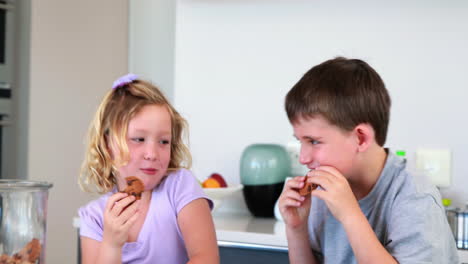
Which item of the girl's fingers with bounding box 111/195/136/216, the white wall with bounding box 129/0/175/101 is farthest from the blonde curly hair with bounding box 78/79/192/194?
the white wall with bounding box 129/0/175/101

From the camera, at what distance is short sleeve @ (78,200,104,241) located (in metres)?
1.25

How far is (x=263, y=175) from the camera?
206 centimetres

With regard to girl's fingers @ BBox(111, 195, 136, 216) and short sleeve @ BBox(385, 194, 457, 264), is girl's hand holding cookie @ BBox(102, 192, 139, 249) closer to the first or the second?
girl's fingers @ BBox(111, 195, 136, 216)

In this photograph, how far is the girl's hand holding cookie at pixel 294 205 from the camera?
1189mm

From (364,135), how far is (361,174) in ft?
0.32

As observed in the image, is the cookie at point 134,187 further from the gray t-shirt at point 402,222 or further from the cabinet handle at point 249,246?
the cabinet handle at point 249,246

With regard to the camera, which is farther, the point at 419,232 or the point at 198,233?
the point at 198,233

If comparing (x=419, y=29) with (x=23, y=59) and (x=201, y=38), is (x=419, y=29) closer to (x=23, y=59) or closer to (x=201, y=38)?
(x=201, y=38)

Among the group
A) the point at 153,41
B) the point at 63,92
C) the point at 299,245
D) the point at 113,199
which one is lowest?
the point at 299,245

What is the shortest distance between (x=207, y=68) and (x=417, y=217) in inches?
54.8

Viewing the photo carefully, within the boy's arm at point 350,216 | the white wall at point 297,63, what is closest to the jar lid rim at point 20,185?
the boy's arm at point 350,216

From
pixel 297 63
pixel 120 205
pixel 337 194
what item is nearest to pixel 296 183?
pixel 337 194

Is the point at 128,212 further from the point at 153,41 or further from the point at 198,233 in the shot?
the point at 153,41

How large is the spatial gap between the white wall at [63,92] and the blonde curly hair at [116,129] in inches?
50.3
